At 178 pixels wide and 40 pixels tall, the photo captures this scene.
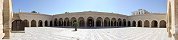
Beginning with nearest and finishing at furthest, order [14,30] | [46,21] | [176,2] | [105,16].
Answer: [176,2]
[14,30]
[105,16]
[46,21]

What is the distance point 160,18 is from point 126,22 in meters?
8.57

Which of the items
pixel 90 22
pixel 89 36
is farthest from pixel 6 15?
pixel 90 22

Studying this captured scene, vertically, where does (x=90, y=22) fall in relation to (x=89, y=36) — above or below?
above

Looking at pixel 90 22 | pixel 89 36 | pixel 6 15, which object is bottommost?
pixel 89 36

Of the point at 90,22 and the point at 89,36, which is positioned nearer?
the point at 89,36

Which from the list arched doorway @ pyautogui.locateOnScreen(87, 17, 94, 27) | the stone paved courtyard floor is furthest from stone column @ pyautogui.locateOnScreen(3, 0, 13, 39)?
arched doorway @ pyautogui.locateOnScreen(87, 17, 94, 27)

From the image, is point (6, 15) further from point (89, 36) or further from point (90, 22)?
point (90, 22)

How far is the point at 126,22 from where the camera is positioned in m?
39.9

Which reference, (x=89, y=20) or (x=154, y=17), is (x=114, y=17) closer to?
(x=89, y=20)

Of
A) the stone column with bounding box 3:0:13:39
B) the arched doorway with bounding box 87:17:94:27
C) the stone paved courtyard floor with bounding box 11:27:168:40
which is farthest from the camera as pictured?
the arched doorway with bounding box 87:17:94:27

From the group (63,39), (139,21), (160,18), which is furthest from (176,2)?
(139,21)

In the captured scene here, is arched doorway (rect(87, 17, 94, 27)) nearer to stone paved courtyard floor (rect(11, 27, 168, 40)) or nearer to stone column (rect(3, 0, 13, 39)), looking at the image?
stone paved courtyard floor (rect(11, 27, 168, 40))

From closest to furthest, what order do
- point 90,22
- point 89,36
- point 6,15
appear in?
point 6,15, point 89,36, point 90,22

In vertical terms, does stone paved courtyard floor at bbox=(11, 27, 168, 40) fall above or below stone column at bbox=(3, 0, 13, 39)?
below
